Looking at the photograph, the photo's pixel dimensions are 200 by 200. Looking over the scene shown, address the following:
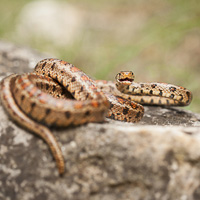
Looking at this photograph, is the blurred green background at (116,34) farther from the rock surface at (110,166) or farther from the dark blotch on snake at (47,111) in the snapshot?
the dark blotch on snake at (47,111)

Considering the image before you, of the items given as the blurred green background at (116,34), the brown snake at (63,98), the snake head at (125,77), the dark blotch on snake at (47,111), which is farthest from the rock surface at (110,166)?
the blurred green background at (116,34)

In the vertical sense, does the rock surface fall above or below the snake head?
below

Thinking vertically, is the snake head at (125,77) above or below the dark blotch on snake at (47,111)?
above

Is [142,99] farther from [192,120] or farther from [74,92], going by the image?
[74,92]

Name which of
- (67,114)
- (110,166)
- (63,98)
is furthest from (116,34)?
(110,166)

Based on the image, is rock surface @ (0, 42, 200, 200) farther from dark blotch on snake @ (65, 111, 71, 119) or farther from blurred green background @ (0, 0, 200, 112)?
blurred green background @ (0, 0, 200, 112)

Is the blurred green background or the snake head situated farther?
the blurred green background

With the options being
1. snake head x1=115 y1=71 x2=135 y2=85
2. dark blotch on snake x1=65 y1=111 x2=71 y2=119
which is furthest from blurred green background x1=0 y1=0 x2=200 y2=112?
dark blotch on snake x1=65 y1=111 x2=71 y2=119
